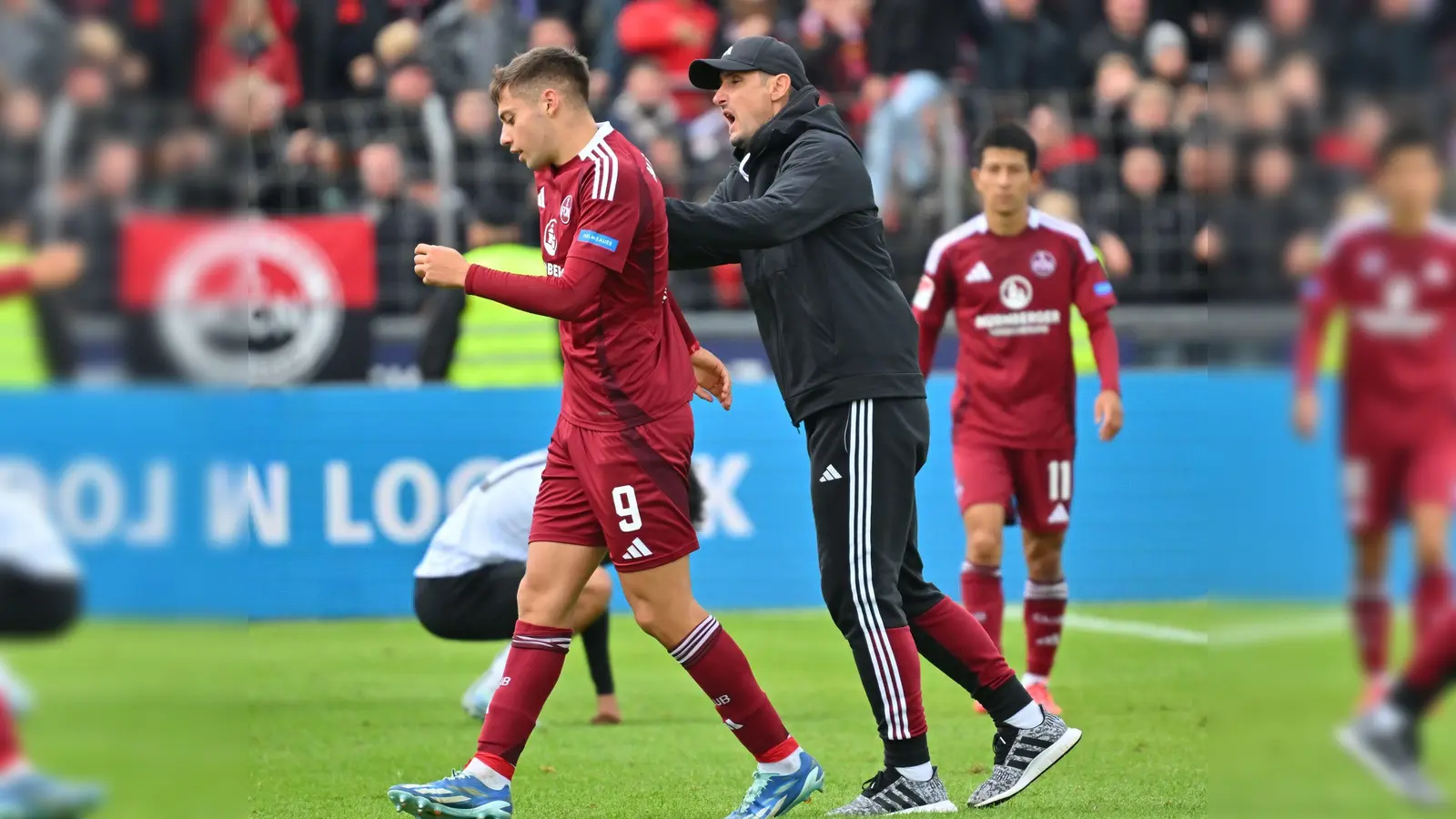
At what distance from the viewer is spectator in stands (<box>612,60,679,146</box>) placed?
12562mm

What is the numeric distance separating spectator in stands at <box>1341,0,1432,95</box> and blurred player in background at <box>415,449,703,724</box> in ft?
15.1

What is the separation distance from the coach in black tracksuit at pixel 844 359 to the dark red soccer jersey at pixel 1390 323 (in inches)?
109

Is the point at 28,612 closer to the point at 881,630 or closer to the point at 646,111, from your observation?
the point at 881,630

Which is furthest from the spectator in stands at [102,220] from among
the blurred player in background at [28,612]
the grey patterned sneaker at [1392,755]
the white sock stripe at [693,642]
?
the white sock stripe at [693,642]

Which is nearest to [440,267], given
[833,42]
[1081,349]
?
[1081,349]

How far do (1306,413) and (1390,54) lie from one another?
1.42 feet

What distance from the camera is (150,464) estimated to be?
2.17m

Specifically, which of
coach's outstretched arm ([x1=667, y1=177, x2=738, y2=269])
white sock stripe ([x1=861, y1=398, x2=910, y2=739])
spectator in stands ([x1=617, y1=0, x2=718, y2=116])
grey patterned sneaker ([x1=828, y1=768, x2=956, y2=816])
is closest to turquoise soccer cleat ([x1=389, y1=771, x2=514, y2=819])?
grey patterned sneaker ([x1=828, y1=768, x2=956, y2=816])

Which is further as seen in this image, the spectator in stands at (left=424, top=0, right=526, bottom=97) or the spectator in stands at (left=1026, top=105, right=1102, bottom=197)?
the spectator in stands at (left=424, top=0, right=526, bottom=97)

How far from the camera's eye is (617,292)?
16.6 feet

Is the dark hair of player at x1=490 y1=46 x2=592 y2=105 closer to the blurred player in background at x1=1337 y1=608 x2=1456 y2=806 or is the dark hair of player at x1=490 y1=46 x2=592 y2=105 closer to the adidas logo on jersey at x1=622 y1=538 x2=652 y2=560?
the adidas logo on jersey at x1=622 y1=538 x2=652 y2=560

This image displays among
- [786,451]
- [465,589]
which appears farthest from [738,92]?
[786,451]

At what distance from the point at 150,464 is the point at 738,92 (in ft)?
10.8

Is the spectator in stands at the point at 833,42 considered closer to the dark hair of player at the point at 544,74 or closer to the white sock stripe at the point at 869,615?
the dark hair of player at the point at 544,74
